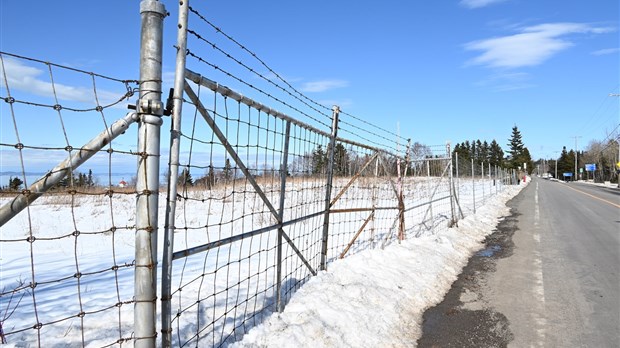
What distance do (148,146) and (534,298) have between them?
215 inches

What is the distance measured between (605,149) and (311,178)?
104 metres

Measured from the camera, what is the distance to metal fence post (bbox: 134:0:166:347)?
2.36 meters

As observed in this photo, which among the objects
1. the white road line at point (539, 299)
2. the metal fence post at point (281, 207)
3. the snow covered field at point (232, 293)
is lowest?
the white road line at point (539, 299)

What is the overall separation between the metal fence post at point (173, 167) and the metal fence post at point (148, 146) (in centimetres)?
23

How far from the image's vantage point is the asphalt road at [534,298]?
438 centimetres

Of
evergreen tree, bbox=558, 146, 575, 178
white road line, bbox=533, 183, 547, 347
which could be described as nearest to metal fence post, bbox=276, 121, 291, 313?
white road line, bbox=533, 183, 547, 347

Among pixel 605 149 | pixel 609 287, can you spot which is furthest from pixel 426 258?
pixel 605 149

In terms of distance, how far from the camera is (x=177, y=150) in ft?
8.67

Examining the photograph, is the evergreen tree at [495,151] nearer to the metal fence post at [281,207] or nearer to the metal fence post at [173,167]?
the metal fence post at [281,207]

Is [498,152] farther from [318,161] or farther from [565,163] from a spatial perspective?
[318,161]

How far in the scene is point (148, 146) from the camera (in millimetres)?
2361

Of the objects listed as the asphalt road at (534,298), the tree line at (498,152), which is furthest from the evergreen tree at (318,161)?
the tree line at (498,152)

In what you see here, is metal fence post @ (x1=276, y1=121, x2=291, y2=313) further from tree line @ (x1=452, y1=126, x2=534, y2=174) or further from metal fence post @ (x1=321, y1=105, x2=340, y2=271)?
tree line @ (x1=452, y1=126, x2=534, y2=174)

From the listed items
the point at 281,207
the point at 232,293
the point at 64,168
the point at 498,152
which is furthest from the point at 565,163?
the point at 64,168
